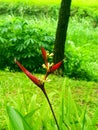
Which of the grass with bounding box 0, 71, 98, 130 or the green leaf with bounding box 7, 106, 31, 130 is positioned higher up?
the green leaf with bounding box 7, 106, 31, 130

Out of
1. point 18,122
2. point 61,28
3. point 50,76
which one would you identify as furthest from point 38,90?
point 18,122

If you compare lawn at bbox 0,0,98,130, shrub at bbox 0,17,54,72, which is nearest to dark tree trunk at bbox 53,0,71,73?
lawn at bbox 0,0,98,130

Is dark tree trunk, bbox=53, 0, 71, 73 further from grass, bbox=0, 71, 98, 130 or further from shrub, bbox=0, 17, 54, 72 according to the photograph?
shrub, bbox=0, 17, 54, 72

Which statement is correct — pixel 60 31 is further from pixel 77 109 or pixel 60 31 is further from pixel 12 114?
pixel 12 114

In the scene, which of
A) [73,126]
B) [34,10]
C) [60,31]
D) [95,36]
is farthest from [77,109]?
[34,10]

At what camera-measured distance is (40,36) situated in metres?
7.19

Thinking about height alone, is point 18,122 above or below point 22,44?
above

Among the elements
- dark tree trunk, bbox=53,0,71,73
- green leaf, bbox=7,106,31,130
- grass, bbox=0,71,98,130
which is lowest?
grass, bbox=0,71,98,130

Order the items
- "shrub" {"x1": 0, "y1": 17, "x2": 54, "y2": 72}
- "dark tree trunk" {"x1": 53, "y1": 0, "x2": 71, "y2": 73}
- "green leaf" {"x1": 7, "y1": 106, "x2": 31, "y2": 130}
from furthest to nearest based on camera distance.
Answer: "shrub" {"x1": 0, "y1": 17, "x2": 54, "y2": 72}, "dark tree trunk" {"x1": 53, "y1": 0, "x2": 71, "y2": 73}, "green leaf" {"x1": 7, "y1": 106, "x2": 31, "y2": 130}

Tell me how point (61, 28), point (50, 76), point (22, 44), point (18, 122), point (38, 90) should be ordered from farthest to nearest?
point (22, 44)
point (61, 28)
point (50, 76)
point (38, 90)
point (18, 122)

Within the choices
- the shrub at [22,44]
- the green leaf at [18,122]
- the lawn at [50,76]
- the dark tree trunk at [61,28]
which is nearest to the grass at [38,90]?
the lawn at [50,76]

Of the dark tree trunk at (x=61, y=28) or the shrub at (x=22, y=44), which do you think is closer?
the dark tree trunk at (x=61, y=28)

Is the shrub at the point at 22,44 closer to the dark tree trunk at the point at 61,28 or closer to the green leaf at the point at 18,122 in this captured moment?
the dark tree trunk at the point at 61,28

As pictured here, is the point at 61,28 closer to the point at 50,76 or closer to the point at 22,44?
the point at 50,76
